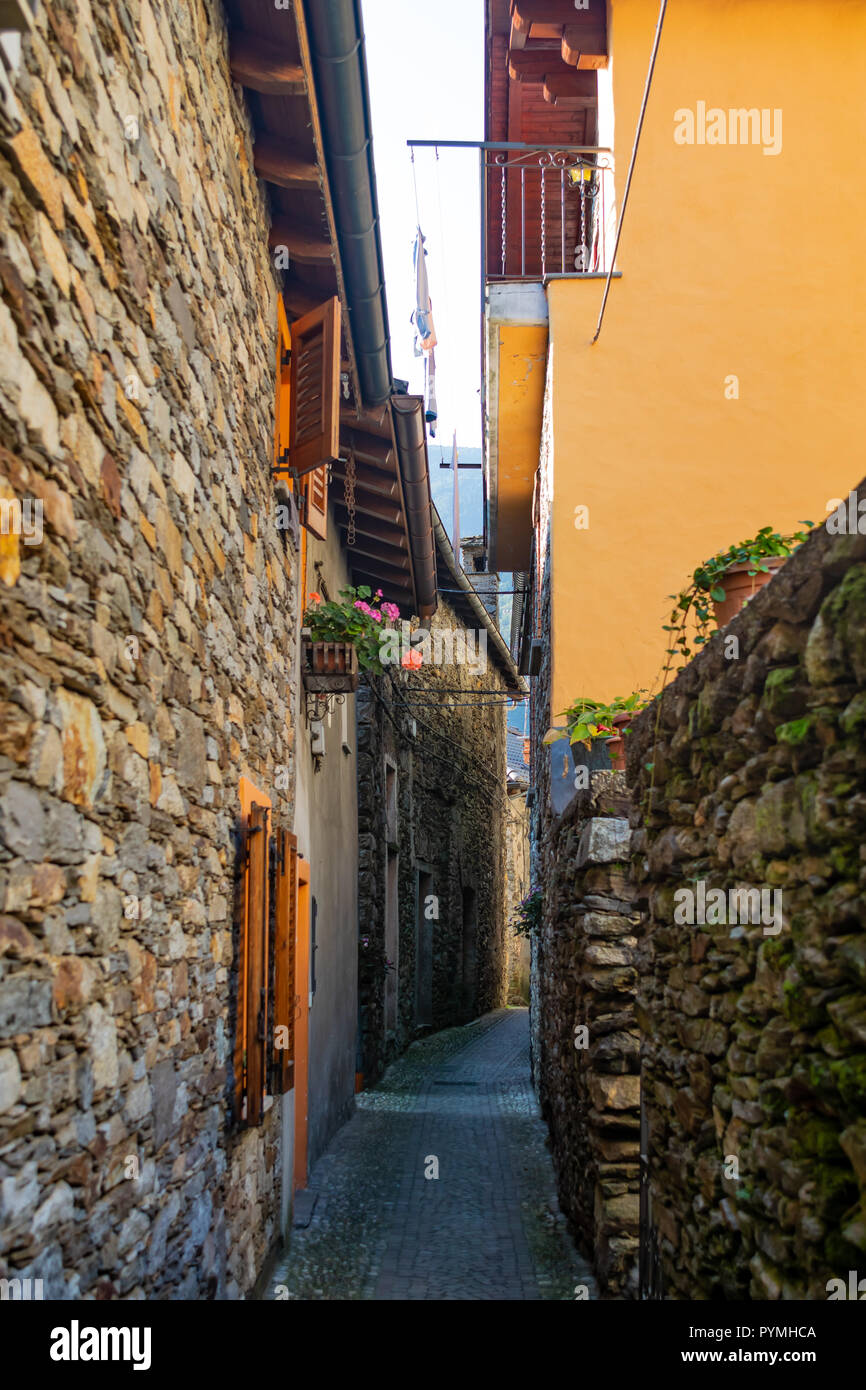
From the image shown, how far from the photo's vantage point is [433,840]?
49.9ft

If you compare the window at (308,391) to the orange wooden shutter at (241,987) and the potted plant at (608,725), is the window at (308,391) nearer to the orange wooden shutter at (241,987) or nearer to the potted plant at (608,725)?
the potted plant at (608,725)

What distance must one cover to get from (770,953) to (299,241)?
4.37 m

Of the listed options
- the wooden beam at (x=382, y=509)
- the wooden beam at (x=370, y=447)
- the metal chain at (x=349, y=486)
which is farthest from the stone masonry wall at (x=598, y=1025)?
the wooden beam at (x=382, y=509)

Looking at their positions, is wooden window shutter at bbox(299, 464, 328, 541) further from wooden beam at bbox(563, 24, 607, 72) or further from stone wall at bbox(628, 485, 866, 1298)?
stone wall at bbox(628, 485, 866, 1298)

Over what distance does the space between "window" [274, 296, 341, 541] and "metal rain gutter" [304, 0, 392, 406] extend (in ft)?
0.92

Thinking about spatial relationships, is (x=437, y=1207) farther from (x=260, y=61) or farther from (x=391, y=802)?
(x=391, y=802)

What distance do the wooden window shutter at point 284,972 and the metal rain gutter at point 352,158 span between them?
114 inches

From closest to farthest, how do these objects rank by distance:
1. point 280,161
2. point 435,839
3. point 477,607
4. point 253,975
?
point 253,975 → point 280,161 → point 435,839 → point 477,607

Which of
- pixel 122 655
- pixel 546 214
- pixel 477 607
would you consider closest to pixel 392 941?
pixel 477 607

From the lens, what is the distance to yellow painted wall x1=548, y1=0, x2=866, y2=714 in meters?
7.45

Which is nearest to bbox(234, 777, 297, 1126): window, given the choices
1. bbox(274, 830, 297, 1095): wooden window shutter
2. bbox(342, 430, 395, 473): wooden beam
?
bbox(274, 830, 297, 1095): wooden window shutter

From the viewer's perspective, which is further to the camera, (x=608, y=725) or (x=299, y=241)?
(x=608, y=725)

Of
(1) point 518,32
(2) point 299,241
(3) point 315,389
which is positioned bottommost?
(3) point 315,389

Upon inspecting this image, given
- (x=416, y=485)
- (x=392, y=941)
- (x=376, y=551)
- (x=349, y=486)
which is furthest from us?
(x=392, y=941)
